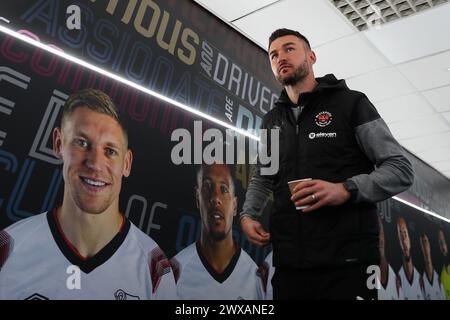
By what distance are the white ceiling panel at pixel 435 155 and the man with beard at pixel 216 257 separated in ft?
13.5

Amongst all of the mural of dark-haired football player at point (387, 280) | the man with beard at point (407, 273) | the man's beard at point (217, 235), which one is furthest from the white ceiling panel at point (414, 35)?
the man with beard at point (407, 273)

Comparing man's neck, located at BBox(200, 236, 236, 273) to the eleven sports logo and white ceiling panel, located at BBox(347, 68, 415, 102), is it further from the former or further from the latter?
white ceiling panel, located at BBox(347, 68, 415, 102)

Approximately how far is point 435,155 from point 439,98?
186cm

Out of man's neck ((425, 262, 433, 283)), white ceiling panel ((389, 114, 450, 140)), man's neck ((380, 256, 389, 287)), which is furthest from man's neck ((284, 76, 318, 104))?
man's neck ((425, 262, 433, 283))

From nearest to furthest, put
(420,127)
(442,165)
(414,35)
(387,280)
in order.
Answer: (414,35) < (387,280) < (420,127) < (442,165)

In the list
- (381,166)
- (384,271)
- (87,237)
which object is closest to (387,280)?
(384,271)

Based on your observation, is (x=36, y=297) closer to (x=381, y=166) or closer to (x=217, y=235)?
(x=217, y=235)

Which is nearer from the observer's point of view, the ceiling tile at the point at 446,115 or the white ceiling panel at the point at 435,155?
the ceiling tile at the point at 446,115

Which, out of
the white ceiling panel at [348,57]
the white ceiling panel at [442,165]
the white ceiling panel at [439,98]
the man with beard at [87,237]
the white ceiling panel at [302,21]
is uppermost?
the white ceiling panel at [442,165]

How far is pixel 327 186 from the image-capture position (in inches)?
42.7

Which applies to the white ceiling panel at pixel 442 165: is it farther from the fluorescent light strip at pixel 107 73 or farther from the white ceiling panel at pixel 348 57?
the fluorescent light strip at pixel 107 73

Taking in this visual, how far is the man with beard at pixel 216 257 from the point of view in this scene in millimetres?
2127

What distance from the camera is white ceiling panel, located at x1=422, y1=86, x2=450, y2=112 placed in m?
3.83

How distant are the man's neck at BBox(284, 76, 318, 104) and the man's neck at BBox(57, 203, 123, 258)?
1072 mm
